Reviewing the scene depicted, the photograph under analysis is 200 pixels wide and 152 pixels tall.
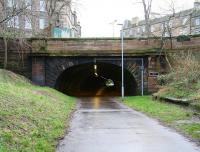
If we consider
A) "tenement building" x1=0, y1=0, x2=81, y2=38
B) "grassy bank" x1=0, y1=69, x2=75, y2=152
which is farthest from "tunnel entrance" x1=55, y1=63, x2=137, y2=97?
"grassy bank" x1=0, y1=69, x2=75, y2=152

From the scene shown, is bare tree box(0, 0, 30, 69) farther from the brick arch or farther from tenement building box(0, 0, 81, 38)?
the brick arch

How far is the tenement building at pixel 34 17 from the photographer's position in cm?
1426

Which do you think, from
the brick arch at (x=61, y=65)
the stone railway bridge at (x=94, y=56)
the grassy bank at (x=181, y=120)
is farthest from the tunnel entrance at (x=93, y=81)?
the grassy bank at (x=181, y=120)

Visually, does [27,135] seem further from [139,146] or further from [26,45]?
[26,45]

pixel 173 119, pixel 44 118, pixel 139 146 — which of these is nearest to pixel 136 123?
pixel 173 119

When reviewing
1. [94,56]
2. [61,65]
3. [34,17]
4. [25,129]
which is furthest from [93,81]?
[25,129]

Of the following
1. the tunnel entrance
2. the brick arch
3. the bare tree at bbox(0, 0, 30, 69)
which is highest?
the bare tree at bbox(0, 0, 30, 69)

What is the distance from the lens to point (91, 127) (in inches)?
603

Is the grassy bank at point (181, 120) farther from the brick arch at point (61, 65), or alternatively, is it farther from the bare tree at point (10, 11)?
the brick arch at point (61, 65)

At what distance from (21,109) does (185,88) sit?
Result: 14.0m

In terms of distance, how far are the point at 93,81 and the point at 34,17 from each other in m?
40.9

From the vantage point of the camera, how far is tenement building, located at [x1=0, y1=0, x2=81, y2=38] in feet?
46.8

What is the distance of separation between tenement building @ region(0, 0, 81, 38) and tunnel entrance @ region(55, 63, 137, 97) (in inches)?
189

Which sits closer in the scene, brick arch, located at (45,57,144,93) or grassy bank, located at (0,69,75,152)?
grassy bank, located at (0,69,75,152)
